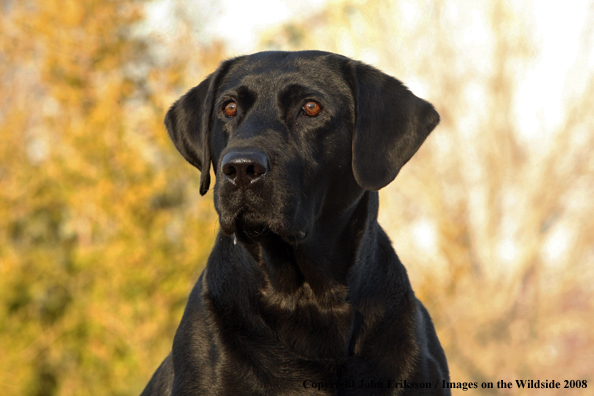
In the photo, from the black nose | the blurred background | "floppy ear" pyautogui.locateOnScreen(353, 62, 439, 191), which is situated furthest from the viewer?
the blurred background

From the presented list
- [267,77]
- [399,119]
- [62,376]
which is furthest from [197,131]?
[62,376]

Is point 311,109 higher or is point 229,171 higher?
point 311,109

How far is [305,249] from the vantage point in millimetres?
2893

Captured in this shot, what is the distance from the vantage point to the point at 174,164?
290 inches

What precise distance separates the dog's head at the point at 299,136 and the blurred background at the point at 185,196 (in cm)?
227

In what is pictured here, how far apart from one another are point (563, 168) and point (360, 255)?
10.3 meters

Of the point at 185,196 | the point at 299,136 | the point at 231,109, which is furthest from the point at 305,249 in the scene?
the point at 185,196

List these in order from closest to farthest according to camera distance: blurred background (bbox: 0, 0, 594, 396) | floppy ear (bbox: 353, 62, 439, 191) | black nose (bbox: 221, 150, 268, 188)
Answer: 1. black nose (bbox: 221, 150, 268, 188)
2. floppy ear (bbox: 353, 62, 439, 191)
3. blurred background (bbox: 0, 0, 594, 396)

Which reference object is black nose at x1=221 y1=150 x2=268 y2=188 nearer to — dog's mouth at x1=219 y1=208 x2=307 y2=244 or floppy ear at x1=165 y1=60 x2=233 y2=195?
dog's mouth at x1=219 y1=208 x2=307 y2=244

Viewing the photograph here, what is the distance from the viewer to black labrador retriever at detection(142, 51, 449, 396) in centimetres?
260

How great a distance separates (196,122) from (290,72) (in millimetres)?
597

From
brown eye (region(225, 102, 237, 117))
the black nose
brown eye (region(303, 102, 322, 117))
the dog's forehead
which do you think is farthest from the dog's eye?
the black nose

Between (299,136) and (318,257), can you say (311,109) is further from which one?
(318,257)

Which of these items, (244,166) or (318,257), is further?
(318,257)
